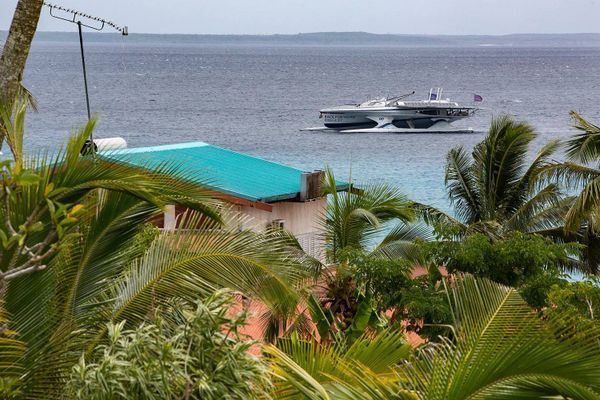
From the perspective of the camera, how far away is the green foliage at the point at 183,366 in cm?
493

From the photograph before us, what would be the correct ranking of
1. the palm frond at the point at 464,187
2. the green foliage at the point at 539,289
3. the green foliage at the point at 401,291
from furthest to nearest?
Result: the palm frond at the point at 464,187
the green foliage at the point at 539,289
the green foliage at the point at 401,291

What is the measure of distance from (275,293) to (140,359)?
2271 mm

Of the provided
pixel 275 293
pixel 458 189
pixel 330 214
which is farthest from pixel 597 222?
pixel 275 293

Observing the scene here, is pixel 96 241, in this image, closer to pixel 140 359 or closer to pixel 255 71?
pixel 140 359

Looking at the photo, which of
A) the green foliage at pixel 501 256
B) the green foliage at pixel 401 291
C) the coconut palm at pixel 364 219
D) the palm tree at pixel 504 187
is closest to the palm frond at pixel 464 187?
the palm tree at pixel 504 187

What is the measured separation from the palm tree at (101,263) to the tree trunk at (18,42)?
1.47m

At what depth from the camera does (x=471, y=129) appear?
84438mm

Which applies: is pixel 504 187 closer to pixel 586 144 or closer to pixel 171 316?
pixel 586 144

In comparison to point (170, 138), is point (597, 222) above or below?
above

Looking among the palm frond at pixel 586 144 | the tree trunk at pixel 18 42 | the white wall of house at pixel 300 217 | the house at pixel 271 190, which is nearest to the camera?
the tree trunk at pixel 18 42

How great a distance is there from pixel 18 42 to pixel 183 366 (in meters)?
3.65

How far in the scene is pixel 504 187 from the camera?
2145 centimetres

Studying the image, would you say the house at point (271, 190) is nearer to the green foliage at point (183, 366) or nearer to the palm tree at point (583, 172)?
the palm tree at point (583, 172)

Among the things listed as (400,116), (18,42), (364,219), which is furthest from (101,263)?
(400,116)
